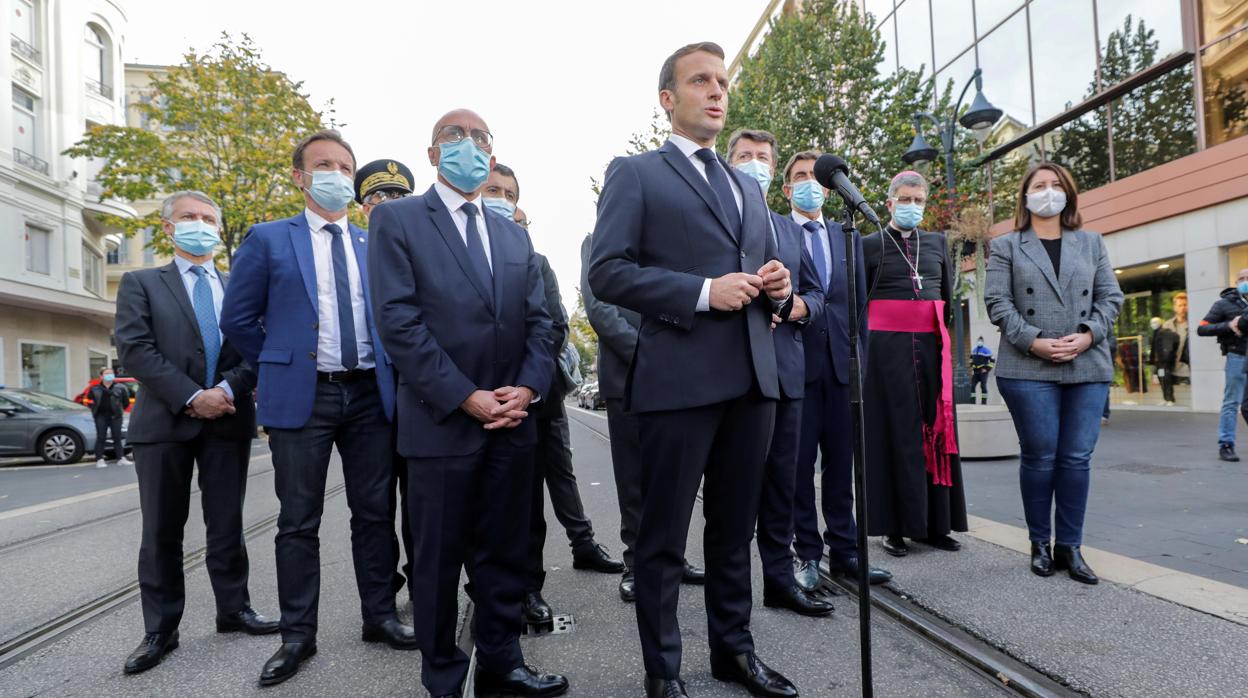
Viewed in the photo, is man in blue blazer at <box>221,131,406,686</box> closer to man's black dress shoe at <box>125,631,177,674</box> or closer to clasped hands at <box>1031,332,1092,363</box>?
man's black dress shoe at <box>125,631,177,674</box>

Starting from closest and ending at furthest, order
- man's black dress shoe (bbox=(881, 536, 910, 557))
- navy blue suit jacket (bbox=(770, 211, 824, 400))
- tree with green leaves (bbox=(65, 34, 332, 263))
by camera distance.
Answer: navy blue suit jacket (bbox=(770, 211, 824, 400)) < man's black dress shoe (bbox=(881, 536, 910, 557)) < tree with green leaves (bbox=(65, 34, 332, 263))

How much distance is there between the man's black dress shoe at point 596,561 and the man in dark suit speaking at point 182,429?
177 cm

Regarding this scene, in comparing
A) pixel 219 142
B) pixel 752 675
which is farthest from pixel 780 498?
pixel 219 142

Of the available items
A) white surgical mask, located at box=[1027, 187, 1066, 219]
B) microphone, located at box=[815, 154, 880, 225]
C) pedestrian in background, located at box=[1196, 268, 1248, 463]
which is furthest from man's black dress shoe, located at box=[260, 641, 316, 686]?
pedestrian in background, located at box=[1196, 268, 1248, 463]

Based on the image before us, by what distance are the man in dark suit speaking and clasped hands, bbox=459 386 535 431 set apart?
5.12 feet

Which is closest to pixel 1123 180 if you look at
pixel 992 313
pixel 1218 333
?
pixel 1218 333

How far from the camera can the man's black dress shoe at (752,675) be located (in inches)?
102

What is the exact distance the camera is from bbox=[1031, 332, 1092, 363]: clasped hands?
3926mm

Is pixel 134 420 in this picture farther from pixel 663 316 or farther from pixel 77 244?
pixel 77 244

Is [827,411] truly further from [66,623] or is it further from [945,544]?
[66,623]

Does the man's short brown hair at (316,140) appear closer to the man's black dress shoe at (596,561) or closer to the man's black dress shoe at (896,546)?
the man's black dress shoe at (596,561)

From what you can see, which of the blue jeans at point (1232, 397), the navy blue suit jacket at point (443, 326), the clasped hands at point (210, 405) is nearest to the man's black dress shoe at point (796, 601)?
the navy blue suit jacket at point (443, 326)

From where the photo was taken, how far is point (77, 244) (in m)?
27.2

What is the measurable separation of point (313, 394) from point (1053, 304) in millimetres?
3835
